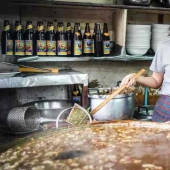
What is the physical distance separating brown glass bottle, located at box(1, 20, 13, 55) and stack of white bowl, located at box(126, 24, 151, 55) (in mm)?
1268

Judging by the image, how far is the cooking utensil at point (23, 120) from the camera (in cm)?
270

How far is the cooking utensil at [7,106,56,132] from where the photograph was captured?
2.70 meters

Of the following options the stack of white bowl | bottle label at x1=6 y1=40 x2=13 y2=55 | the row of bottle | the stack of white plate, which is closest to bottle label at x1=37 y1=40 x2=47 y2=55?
the row of bottle

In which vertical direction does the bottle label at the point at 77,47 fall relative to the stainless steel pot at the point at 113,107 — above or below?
above

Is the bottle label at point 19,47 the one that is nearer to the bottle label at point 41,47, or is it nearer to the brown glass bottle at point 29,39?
the brown glass bottle at point 29,39

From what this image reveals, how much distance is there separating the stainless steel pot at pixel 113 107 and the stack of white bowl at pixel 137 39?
0.77 m

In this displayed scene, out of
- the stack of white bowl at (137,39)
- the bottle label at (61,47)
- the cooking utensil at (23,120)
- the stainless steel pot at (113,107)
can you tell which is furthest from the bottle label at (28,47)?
the stack of white bowl at (137,39)

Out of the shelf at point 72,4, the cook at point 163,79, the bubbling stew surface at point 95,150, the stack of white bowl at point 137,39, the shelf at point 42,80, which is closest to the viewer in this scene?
the bubbling stew surface at point 95,150

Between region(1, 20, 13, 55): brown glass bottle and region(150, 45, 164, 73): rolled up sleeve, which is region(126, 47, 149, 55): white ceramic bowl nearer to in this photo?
region(150, 45, 164, 73): rolled up sleeve

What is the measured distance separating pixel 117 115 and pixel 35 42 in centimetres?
122

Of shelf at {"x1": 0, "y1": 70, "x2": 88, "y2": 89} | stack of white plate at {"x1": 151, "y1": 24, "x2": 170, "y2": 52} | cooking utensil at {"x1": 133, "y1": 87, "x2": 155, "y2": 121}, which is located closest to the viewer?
shelf at {"x1": 0, "y1": 70, "x2": 88, "y2": 89}

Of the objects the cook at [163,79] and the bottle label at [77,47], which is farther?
the bottle label at [77,47]

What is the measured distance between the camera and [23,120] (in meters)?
2.70

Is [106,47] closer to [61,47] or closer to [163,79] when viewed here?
[61,47]
